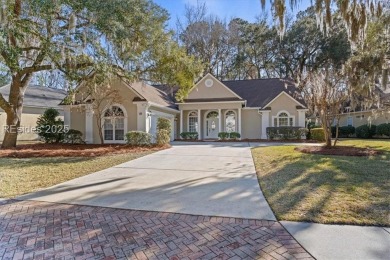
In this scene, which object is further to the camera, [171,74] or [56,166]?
[171,74]

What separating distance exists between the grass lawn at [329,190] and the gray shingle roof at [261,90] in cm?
1411

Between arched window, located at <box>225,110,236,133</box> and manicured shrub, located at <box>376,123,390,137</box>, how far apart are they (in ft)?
41.1

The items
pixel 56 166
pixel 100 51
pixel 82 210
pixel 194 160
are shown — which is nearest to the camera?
pixel 82 210

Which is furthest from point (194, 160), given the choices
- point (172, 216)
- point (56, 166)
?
point (172, 216)

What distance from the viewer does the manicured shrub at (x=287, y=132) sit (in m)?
20.8

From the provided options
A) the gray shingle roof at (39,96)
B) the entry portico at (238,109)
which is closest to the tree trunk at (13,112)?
the gray shingle roof at (39,96)

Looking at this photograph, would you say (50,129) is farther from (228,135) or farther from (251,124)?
(251,124)

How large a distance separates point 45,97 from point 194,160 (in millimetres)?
Answer: 23894

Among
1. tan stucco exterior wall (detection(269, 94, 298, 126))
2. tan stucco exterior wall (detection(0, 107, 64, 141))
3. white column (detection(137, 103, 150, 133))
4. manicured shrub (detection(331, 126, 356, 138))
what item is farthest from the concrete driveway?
manicured shrub (detection(331, 126, 356, 138))

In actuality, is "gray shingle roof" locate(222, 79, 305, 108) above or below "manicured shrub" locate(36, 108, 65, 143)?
above

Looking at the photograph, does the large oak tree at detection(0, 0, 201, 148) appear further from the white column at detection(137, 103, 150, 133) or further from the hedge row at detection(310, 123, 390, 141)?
the hedge row at detection(310, 123, 390, 141)

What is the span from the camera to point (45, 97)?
90.6 ft

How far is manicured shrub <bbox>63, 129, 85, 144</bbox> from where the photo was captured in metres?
18.2

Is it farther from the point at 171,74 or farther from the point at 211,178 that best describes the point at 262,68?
the point at 211,178
